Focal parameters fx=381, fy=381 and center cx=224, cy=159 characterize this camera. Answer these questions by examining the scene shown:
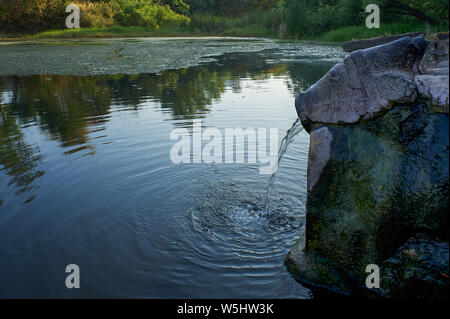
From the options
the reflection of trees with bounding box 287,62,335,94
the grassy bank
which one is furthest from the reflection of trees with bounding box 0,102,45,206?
the grassy bank

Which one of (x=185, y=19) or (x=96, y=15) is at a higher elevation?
(x=185, y=19)

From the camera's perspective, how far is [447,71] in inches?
99.3

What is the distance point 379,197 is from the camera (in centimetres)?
273

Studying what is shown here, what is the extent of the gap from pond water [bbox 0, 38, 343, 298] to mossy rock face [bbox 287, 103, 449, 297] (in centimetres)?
43

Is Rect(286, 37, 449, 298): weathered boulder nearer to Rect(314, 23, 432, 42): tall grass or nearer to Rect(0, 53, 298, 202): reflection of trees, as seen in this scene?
Rect(0, 53, 298, 202): reflection of trees

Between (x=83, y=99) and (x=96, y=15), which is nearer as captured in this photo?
(x=83, y=99)

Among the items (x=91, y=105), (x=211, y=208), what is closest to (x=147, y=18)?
(x=91, y=105)

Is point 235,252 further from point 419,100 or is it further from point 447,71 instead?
point 447,71

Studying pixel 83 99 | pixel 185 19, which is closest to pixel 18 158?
pixel 83 99

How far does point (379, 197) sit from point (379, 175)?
159 mm

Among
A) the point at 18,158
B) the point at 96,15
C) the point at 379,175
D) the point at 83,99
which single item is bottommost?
the point at 18,158

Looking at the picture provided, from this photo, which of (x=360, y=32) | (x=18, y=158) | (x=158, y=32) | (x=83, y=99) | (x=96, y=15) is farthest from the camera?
(x=158, y=32)

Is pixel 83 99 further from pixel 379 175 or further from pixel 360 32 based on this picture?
pixel 360 32

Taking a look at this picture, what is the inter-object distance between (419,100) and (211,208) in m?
2.47
